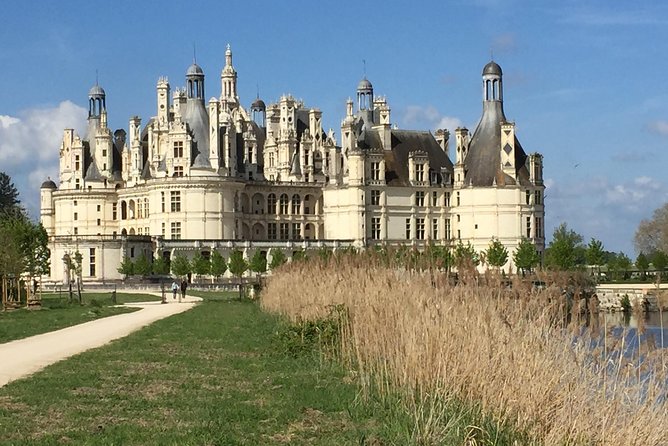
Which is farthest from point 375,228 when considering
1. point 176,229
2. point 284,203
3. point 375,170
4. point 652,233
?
point 652,233

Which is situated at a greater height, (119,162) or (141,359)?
(119,162)

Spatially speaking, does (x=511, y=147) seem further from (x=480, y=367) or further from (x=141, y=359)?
(x=480, y=367)

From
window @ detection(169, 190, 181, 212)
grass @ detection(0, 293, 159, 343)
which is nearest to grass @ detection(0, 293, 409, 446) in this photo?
grass @ detection(0, 293, 159, 343)

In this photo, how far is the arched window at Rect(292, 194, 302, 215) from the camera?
86.1 meters

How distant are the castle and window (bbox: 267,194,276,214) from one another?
7cm

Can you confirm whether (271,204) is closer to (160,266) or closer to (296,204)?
(296,204)

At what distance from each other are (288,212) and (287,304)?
58378 mm

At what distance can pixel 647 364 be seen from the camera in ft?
39.4

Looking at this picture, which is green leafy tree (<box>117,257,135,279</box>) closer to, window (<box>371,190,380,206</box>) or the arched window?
the arched window

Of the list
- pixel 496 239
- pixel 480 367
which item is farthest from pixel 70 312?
pixel 496 239

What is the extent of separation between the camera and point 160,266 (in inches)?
2867

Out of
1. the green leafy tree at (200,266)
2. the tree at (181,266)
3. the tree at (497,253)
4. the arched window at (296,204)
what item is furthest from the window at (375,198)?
the tree at (181,266)

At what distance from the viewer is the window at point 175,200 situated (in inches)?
3086

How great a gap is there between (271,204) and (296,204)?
1.89 metres
